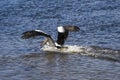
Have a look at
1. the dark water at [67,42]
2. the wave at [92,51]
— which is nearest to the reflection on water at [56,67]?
the dark water at [67,42]

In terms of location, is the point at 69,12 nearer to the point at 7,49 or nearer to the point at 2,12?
the point at 2,12

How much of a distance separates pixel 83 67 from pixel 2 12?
10.4 meters

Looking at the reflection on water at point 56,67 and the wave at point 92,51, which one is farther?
the wave at point 92,51

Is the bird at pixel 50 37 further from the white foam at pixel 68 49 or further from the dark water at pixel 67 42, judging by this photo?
the dark water at pixel 67 42

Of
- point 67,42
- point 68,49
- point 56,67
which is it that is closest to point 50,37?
point 68,49

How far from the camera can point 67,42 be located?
14555mm

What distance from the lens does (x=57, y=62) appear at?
39.8 feet

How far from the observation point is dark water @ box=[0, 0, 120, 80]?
424 inches

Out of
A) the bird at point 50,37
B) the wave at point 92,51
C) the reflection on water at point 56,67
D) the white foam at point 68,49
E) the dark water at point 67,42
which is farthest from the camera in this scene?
the bird at point 50,37

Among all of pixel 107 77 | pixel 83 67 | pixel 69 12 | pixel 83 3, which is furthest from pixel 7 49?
pixel 83 3

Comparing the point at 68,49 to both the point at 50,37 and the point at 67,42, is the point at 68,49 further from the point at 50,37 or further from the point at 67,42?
the point at 67,42

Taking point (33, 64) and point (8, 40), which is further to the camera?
point (8, 40)

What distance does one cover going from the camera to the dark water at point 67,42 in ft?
35.4

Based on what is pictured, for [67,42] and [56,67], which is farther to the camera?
[67,42]
